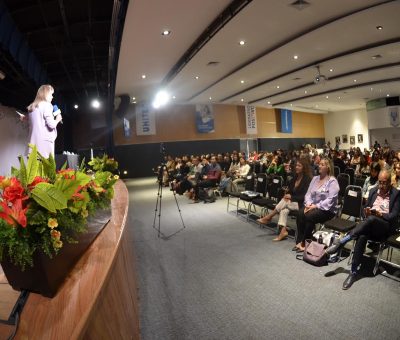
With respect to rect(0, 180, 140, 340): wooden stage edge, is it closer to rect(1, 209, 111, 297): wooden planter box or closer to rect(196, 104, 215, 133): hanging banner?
rect(1, 209, 111, 297): wooden planter box

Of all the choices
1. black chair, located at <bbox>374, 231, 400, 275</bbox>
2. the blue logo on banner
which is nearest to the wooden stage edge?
black chair, located at <bbox>374, 231, 400, 275</bbox>

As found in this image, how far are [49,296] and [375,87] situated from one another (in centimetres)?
1721

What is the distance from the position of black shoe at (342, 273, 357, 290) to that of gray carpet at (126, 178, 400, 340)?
6cm

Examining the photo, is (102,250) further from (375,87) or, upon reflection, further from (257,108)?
(257,108)

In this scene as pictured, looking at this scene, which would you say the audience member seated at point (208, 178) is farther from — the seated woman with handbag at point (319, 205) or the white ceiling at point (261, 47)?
the seated woman with handbag at point (319, 205)

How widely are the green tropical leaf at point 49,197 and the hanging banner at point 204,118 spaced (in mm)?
17152

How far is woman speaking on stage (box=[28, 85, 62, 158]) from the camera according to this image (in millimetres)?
2828

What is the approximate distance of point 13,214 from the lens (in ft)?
3.37

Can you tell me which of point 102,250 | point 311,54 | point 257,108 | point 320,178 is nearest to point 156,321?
point 102,250

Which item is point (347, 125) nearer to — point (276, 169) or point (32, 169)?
point (276, 169)

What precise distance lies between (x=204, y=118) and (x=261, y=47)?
985 cm

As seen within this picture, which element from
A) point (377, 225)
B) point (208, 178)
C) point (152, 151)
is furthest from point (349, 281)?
point (152, 151)

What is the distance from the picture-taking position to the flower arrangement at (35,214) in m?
1.03

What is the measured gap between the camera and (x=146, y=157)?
55.9ft
